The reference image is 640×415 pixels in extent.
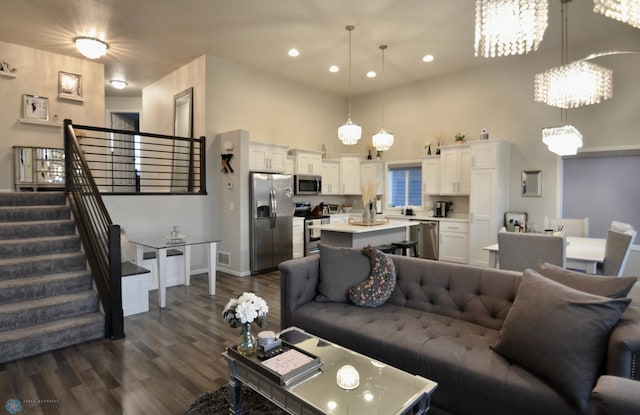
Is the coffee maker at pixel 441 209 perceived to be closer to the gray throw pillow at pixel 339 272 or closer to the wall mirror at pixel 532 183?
the wall mirror at pixel 532 183

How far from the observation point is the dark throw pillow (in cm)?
277

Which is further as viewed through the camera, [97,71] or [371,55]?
[97,71]

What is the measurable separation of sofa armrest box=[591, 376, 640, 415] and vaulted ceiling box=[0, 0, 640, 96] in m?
4.57

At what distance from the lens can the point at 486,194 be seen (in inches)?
242

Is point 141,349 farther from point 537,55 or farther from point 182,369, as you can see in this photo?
point 537,55

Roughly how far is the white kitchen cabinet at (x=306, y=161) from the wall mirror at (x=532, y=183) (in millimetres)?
3995

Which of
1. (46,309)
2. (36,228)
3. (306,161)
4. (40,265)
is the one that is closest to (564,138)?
(306,161)

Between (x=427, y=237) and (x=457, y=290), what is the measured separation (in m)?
4.57

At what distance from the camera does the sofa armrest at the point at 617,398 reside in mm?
1108

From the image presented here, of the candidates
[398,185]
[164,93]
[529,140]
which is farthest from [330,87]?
[529,140]

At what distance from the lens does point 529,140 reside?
6.09 meters

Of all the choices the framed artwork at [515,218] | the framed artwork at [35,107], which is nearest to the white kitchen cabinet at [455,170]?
the framed artwork at [515,218]

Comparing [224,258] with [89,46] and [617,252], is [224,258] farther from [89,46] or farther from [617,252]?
[617,252]

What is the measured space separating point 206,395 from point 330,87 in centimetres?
709
